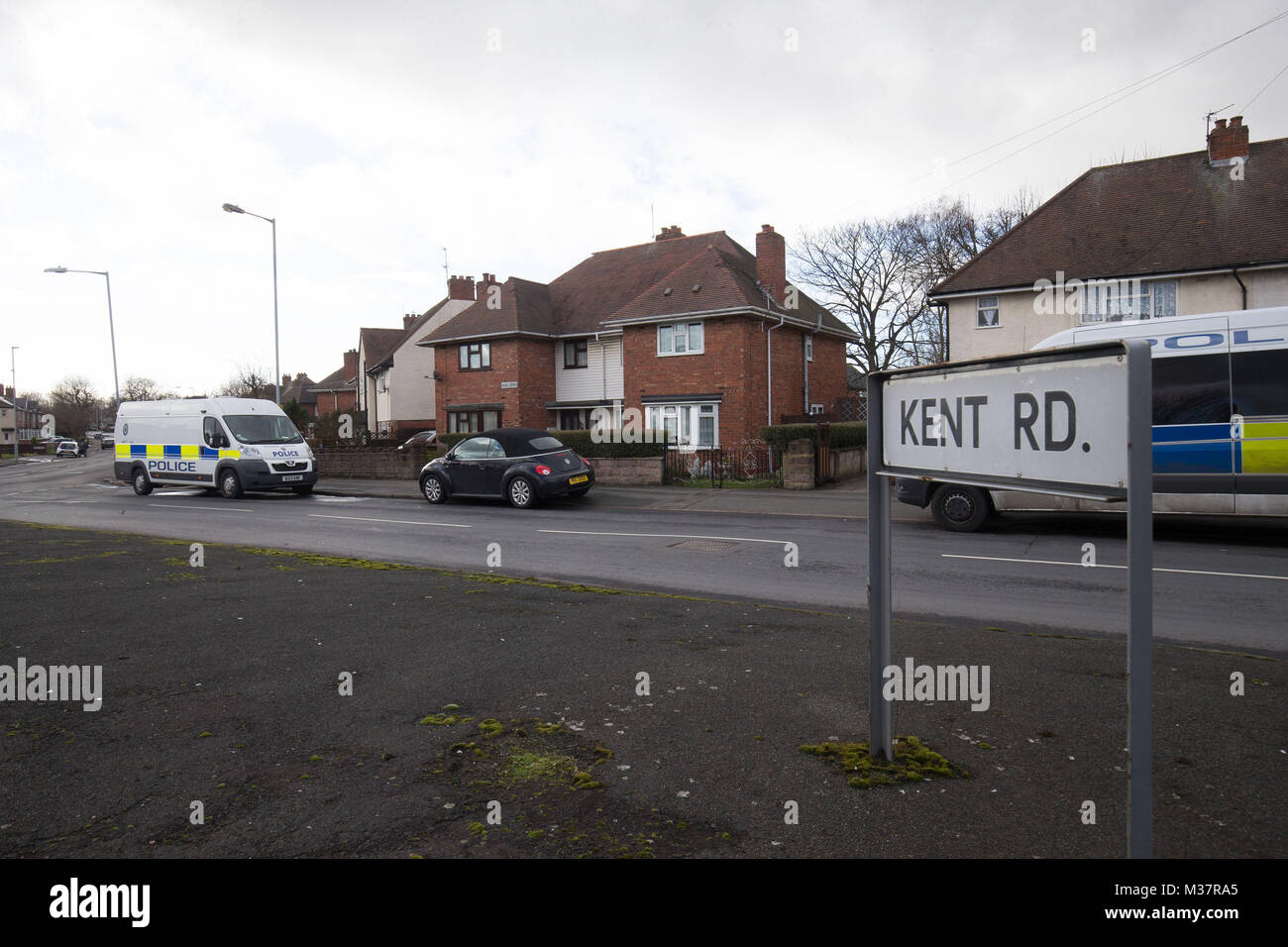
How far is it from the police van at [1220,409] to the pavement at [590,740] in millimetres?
6891

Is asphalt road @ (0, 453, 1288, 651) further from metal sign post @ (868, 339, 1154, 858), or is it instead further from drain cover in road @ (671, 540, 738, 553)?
metal sign post @ (868, 339, 1154, 858)

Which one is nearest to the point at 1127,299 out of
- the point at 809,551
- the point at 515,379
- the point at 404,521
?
the point at 809,551

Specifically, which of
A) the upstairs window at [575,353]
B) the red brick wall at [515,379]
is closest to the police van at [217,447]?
the red brick wall at [515,379]

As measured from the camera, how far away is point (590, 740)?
13.1ft

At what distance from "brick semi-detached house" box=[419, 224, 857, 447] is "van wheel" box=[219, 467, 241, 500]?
13.4m

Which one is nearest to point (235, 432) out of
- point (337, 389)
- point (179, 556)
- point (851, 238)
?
point (179, 556)

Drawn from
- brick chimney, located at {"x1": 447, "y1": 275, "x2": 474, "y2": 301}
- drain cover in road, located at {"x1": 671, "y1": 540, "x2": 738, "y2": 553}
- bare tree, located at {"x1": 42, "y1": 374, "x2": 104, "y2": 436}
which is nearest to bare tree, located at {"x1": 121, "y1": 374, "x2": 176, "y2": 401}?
bare tree, located at {"x1": 42, "y1": 374, "x2": 104, "y2": 436}

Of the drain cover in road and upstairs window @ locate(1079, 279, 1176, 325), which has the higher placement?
upstairs window @ locate(1079, 279, 1176, 325)

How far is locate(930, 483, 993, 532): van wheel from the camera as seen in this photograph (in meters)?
12.8

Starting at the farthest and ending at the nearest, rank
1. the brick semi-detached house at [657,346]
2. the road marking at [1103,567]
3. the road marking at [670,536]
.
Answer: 1. the brick semi-detached house at [657,346]
2. the road marking at [670,536]
3. the road marking at [1103,567]

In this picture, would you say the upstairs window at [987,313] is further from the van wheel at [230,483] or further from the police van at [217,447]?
the van wheel at [230,483]

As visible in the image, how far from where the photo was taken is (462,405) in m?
36.2

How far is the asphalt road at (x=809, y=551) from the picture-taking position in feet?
25.0

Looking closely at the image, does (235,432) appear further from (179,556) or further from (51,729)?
(51,729)
